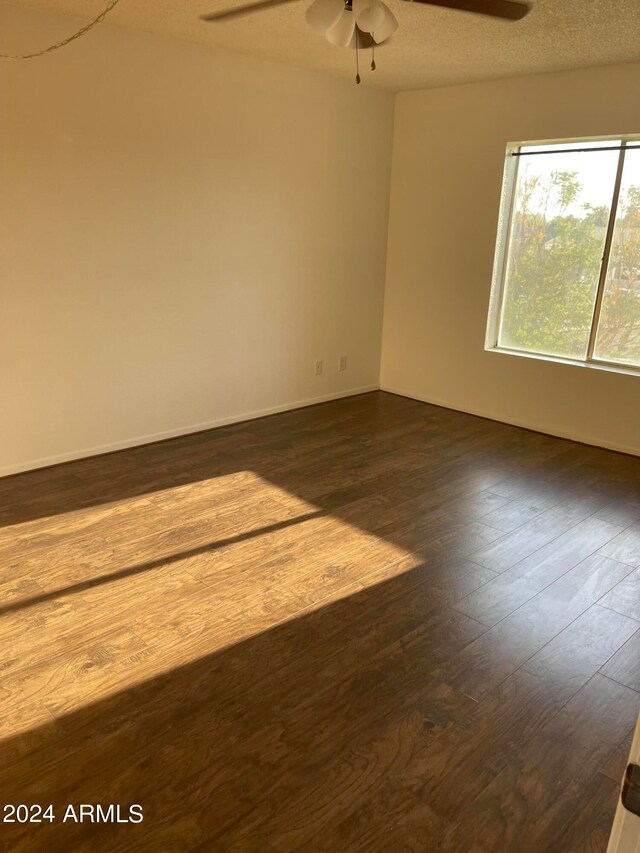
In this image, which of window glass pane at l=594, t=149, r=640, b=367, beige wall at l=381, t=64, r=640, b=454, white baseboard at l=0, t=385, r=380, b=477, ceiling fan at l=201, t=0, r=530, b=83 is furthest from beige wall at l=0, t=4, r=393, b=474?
window glass pane at l=594, t=149, r=640, b=367

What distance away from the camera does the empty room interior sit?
1.82 meters

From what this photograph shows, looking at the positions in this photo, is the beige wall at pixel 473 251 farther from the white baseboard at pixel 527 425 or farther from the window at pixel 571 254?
the window at pixel 571 254

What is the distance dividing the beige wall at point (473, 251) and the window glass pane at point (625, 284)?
180 mm

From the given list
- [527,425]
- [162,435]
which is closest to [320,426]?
[162,435]

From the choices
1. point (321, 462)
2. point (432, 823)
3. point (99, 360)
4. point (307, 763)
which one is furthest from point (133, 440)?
point (432, 823)

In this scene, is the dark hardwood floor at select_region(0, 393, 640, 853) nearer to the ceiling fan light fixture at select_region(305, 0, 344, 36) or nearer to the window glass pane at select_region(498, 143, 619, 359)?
the window glass pane at select_region(498, 143, 619, 359)

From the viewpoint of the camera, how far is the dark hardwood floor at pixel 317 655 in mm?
1698

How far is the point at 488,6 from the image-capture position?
2502 mm

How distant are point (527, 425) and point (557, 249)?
1298 mm

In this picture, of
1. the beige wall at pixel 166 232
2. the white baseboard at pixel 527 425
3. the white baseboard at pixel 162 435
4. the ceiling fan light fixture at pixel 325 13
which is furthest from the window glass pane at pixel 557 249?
the ceiling fan light fixture at pixel 325 13

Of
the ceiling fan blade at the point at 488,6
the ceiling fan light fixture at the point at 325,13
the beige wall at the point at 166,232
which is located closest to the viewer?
the ceiling fan light fixture at the point at 325,13

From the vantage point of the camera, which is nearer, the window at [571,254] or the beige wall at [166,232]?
the beige wall at [166,232]

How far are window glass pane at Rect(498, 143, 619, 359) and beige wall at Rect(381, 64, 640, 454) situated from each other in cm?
17

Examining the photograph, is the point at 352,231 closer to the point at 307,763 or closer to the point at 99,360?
the point at 99,360
